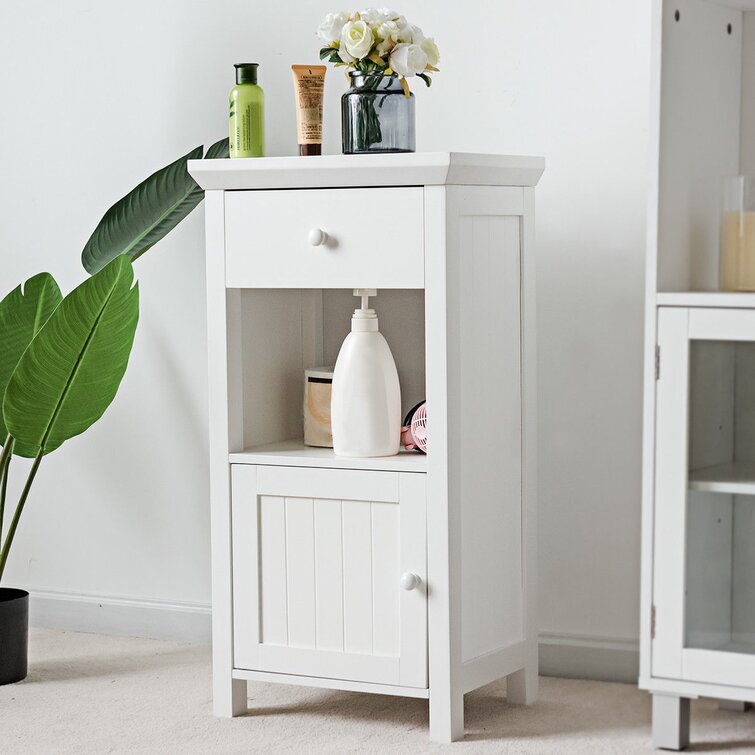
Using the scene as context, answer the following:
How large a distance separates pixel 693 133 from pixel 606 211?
322mm

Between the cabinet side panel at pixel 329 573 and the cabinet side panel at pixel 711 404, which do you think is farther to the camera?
the cabinet side panel at pixel 329 573

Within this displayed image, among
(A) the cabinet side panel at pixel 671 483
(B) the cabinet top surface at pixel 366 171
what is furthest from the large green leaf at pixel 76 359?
(A) the cabinet side panel at pixel 671 483

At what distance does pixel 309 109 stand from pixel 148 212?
449mm

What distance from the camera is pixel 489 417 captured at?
1.87 m

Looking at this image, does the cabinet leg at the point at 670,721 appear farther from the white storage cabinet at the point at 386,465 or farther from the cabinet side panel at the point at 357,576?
the cabinet side panel at the point at 357,576

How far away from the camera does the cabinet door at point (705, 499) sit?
1.68 metres

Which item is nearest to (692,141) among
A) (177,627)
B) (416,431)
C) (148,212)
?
(416,431)

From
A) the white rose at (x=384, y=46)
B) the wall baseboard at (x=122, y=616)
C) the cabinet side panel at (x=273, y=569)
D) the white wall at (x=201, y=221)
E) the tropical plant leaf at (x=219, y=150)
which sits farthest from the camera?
the wall baseboard at (x=122, y=616)

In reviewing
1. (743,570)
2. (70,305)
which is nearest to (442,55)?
(70,305)

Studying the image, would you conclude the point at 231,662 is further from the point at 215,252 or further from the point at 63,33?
the point at 63,33

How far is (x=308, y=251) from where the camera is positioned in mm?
1820

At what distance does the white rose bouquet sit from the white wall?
0.73 feet

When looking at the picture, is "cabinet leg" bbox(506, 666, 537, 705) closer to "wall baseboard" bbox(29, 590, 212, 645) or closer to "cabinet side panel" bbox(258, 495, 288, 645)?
"cabinet side panel" bbox(258, 495, 288, 645)

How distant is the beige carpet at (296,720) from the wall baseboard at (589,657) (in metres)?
0.03
